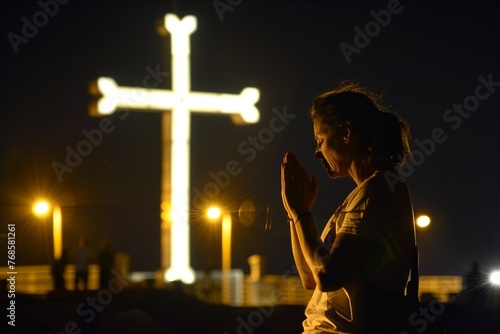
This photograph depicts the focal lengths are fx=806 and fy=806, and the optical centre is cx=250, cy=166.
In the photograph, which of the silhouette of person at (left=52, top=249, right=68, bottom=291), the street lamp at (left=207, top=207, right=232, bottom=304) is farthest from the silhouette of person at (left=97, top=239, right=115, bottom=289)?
the street lamp at (left=207, top=207, right=232, bottom=304)

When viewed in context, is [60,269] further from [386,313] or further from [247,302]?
[386,313]

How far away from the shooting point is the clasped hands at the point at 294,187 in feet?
8.23

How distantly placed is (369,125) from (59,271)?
1102 centimetres

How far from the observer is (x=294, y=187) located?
2545 mm

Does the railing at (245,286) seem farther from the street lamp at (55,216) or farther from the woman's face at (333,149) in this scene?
the woman's face at (333,149)

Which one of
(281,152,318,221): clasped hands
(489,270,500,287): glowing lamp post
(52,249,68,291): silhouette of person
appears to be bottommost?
(281,152,318,221): clasped hands

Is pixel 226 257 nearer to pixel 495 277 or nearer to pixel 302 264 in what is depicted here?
pixel 495 277

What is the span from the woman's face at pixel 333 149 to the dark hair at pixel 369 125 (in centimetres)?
2

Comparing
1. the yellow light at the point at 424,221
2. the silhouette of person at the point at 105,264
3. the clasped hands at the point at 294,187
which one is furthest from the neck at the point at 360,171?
the silhouette of person at the point at 105,264

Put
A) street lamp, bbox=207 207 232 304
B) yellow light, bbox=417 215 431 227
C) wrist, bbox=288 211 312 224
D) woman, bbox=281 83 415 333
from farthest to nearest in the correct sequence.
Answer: street lamp, bbox=207 207 232 304
yellow light, bbox=417 215 431 227
wrist, bbox=288 211 312 224
woman, bbox=281 83 415 333

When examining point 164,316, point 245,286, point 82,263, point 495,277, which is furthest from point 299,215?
point 245,286

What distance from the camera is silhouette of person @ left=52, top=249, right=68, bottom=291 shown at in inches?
497

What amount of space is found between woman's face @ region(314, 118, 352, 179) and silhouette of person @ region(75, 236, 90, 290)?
1029 centimetres

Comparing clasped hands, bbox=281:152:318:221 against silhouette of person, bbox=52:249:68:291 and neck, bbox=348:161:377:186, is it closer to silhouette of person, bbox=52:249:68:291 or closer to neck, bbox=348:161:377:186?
neck, bbox=348:161:377:186
